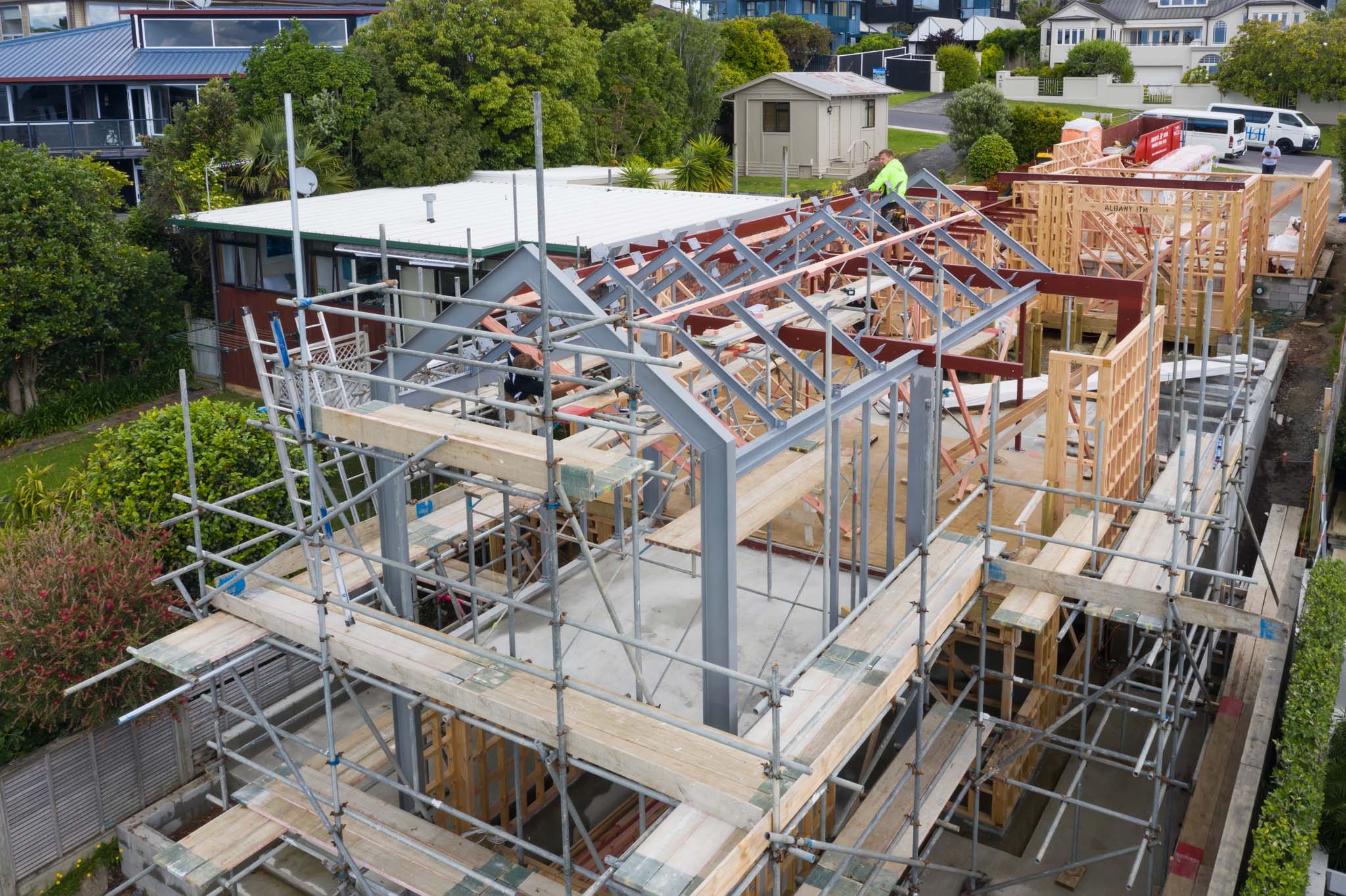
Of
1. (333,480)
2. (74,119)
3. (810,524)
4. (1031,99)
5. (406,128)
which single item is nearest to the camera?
(810,524)

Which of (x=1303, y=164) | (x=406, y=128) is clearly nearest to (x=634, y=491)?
(x=406, y=128)

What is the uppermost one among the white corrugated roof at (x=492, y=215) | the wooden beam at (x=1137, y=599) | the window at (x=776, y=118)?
the window at (x=776, y=118)

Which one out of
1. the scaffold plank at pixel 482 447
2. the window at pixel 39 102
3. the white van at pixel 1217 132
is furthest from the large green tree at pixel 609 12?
the scaffold plank at pixel 482 447

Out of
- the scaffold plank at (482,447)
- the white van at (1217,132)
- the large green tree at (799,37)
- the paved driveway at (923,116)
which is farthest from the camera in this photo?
the large green tree at (799,37)

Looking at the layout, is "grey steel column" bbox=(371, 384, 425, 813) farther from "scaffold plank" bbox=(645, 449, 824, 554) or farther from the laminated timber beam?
"scaffold plank" bbox=(645, 449, 824, 554)

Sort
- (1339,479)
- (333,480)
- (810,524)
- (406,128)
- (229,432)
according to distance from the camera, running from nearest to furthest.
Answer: (810,524) < (229,432) < (1339,479) < (333,480) < (406,128)

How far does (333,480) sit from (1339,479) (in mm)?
15063

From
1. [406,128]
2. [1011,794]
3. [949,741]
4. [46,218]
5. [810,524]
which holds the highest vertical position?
[406,128]

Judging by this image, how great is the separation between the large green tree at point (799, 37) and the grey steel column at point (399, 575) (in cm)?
5518

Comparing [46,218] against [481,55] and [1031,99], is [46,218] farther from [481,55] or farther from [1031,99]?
[1031,99]

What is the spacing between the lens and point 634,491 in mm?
9828

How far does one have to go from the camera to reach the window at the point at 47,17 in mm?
44750

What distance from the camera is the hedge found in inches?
341

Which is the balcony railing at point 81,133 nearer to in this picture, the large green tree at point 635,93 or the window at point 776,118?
the large green tree at point 635,93
